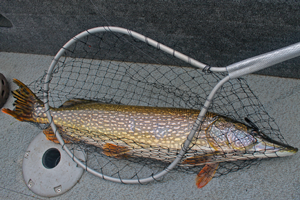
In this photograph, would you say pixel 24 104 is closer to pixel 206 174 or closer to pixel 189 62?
pixel 189 62

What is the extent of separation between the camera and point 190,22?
45.1 inches

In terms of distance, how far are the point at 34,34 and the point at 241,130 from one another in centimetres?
150

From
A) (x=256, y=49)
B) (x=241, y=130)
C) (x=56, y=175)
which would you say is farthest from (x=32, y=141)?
(x=256, y=49)

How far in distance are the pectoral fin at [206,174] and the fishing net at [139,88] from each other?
0.11ft

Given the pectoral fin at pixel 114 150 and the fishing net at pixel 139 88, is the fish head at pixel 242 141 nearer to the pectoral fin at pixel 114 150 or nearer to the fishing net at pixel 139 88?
the fishing net at pixel 139 88

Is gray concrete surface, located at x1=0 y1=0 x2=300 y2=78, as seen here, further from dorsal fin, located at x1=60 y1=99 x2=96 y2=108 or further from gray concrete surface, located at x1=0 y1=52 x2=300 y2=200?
dorsal fin, located at x1=60 y1=99 x2=96 y2=108

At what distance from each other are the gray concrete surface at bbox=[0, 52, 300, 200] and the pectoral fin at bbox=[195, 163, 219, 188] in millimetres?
30

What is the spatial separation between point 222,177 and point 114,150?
60cm

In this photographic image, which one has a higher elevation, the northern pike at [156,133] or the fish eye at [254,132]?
the fish eye at [254,132]

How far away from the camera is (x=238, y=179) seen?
106 cm

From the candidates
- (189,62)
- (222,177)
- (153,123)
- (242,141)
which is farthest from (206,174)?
(189,62)

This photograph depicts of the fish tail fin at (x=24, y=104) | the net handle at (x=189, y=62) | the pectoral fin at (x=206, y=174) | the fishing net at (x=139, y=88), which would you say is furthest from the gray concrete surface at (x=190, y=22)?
the pectoral fin at (x=206, y=174)

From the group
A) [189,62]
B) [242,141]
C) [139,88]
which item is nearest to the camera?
[189,62]

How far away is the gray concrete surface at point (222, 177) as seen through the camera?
104 centimetres
